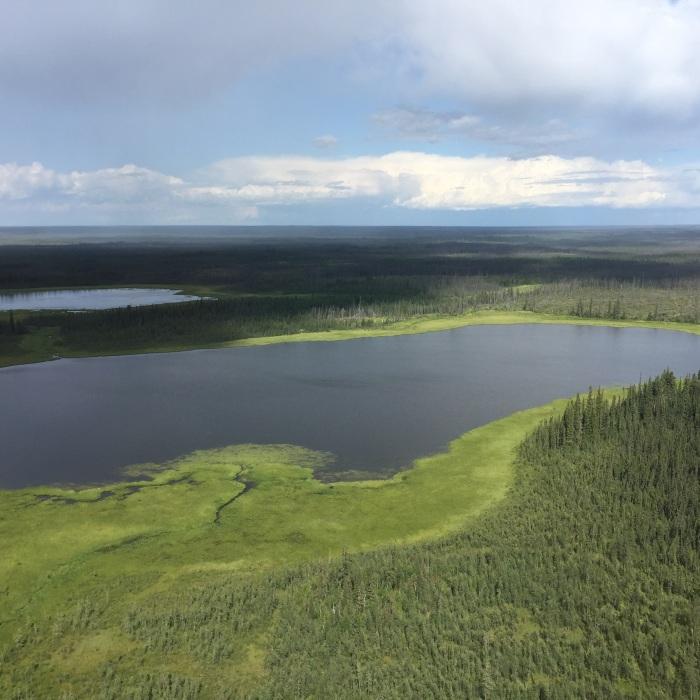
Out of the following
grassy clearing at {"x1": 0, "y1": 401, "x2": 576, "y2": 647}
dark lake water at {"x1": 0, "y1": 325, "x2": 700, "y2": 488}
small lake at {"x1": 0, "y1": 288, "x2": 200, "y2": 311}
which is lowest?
grassy clearing at {"x1": 0, "y1": 401, "x2": 576, "y2": 647}

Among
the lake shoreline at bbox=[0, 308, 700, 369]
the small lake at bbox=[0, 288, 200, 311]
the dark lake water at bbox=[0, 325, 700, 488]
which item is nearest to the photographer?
the dark lake water at bbox=[0, 325, 700, 488]

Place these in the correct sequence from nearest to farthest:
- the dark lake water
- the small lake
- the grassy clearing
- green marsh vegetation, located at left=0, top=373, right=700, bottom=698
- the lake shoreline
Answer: green marsh vegetation, located at left=0, top=373, right=700, bottom=698 < the grassy clearing < the dark lake water < the lake shoreline < the small lake

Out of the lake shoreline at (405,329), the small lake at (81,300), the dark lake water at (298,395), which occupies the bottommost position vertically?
the dark lake water at (298,395)

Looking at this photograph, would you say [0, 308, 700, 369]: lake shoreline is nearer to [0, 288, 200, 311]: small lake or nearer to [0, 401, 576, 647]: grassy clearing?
[0, 288, 200, 311]: small lake

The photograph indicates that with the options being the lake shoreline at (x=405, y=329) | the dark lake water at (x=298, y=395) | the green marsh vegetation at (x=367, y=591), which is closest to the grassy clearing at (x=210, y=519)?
the green marsh vegetation at (x=367, y=591)

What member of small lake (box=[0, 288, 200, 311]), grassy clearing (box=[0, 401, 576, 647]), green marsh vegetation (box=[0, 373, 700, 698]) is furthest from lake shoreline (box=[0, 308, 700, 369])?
green marsh vegetation (box=[0, 373, 700, 698])

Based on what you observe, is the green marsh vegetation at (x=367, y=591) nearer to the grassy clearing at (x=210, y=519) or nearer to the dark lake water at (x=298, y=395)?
the grassy clearing at (x=210, y=519)
